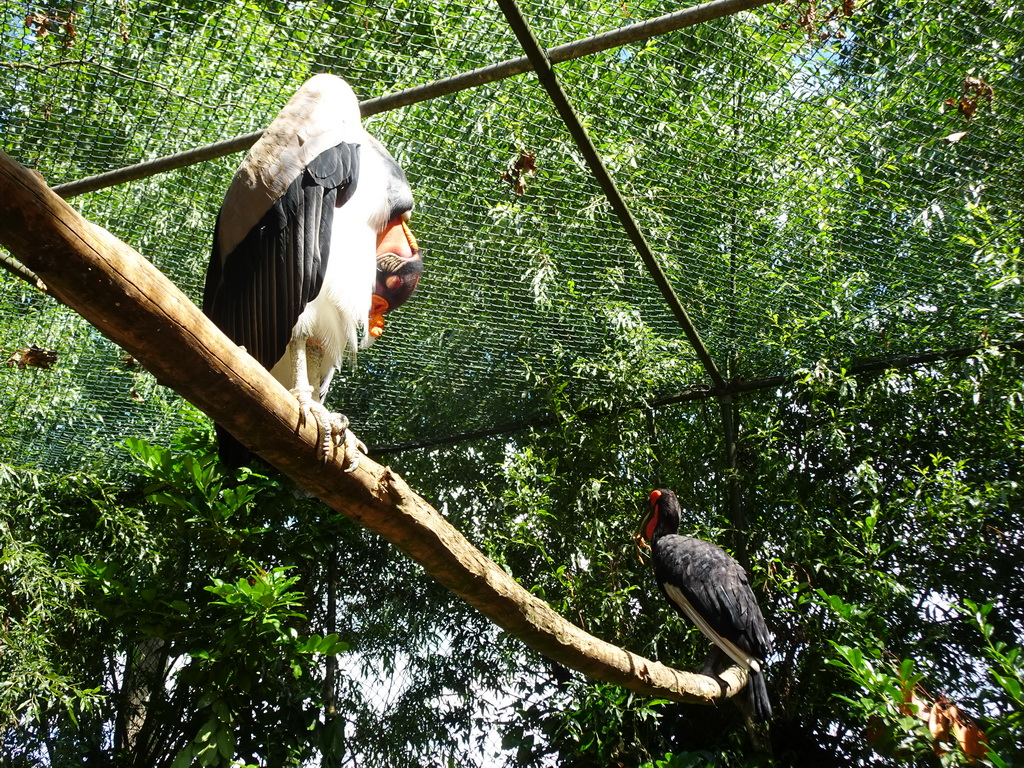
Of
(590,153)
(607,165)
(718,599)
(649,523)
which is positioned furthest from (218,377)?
(649,523)

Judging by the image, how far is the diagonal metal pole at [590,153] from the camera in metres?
2.11

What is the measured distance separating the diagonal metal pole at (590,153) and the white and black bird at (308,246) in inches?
19.9

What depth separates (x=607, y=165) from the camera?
3.01 meters

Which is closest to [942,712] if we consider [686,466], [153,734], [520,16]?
[686,466]

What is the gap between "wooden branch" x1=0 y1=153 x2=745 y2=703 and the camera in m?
0.97

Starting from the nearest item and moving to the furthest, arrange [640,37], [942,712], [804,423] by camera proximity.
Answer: [640,37] < [942,712] < [804,423]

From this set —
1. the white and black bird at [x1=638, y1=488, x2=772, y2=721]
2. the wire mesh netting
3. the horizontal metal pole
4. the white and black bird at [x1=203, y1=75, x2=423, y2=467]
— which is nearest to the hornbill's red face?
the white and black bird at [x1=638, y1=488, x2=772, y2=721]

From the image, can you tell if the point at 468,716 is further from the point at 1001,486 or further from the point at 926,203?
the point at 926,203

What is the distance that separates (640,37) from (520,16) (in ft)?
1.18

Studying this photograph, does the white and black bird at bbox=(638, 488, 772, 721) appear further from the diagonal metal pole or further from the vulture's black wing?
the vulture's black wing

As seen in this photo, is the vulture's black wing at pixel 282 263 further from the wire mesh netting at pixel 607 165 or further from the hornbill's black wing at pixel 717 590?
the hornbill's black wing at pixel 717 590

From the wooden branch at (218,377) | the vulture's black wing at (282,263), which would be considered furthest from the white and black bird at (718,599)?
the vulture's black wing at (282,263)

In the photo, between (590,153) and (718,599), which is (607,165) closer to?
(590,153)

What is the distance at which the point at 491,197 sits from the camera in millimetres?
3109
